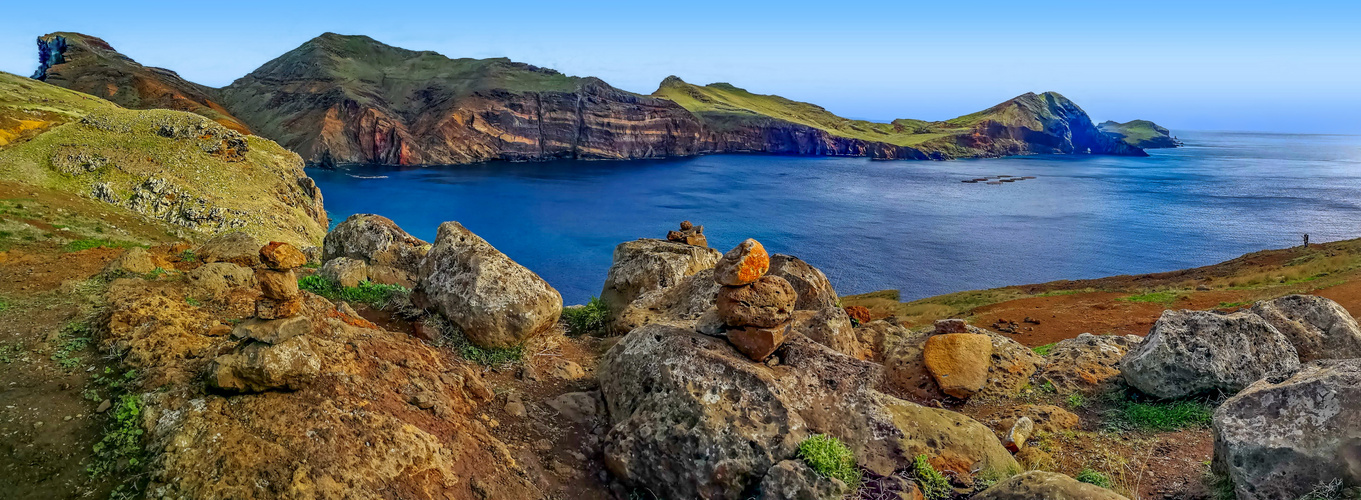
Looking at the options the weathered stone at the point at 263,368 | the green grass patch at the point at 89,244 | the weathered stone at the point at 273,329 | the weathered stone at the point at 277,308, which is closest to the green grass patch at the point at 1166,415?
the weathered stone at the point at 263,368

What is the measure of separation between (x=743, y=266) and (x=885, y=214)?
264 feet

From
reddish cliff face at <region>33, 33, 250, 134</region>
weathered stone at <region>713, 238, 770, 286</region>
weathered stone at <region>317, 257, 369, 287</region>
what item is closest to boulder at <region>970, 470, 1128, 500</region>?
weathered stone at <region>713, 238, 770, 286</region>

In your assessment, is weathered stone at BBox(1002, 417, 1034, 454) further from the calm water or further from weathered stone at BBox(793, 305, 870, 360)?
the calm water

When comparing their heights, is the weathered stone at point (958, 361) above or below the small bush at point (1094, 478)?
above

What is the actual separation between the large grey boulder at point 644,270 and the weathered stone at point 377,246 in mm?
5457

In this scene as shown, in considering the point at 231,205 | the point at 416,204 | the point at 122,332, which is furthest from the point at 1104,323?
the point at 416,204

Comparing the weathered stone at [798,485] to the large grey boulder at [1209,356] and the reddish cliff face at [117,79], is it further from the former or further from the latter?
the reddish cliff face at [117,79]

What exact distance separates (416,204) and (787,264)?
8164 centimetres

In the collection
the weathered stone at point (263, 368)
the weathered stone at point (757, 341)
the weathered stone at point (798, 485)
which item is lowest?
the weathered stone at point (798, 485)

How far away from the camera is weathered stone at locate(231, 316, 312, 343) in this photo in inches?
349

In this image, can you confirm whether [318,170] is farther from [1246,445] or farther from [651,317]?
[1246,445]

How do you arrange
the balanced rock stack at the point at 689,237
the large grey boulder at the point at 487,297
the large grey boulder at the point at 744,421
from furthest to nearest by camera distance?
the balanced rock stack at the point at 689,237, the large grey boulder at the point at 487,297, the large grey boulder at the point at 744,421

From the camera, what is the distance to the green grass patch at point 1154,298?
93.5 ft

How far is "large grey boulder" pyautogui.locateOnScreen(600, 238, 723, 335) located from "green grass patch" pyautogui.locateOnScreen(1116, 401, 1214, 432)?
1010 centimetres
